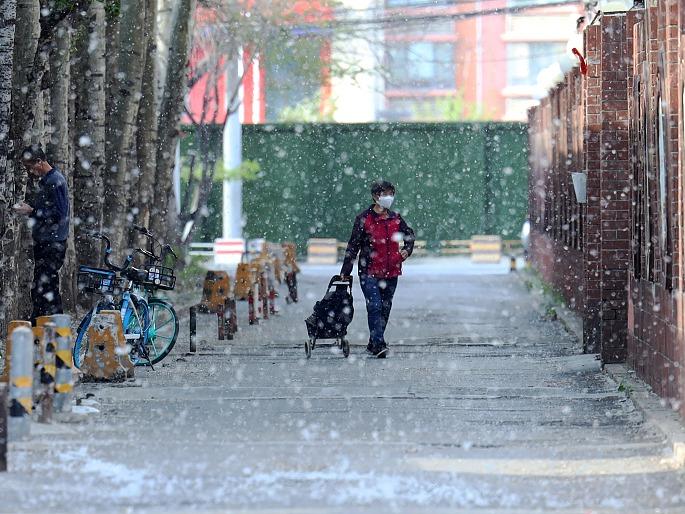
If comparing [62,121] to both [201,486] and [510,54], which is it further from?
[510,54]

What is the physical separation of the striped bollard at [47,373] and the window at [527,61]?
84123 mm

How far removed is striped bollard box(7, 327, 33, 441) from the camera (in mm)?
10203

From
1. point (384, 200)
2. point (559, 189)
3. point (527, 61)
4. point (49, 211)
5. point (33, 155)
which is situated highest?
point (527, 61)

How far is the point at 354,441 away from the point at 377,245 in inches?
259

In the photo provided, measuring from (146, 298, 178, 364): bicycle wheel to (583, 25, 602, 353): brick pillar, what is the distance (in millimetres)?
4330

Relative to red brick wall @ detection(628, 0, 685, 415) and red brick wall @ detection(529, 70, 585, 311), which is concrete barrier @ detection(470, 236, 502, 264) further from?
red brick wall @ detection(628, 0, 685, 415)

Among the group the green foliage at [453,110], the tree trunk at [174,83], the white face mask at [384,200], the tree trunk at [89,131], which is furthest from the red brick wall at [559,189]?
the green foliage at [453,110]

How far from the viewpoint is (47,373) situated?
1152cm

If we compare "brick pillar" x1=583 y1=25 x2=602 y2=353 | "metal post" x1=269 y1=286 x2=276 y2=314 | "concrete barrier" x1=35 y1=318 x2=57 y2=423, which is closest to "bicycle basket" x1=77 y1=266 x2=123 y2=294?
"concrete barrier" x1=35 y1=318 x2=57 y2=423

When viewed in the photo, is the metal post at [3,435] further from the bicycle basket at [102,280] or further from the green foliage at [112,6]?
the green foliage at [112,6]

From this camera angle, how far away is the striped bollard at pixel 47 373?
11.3 m

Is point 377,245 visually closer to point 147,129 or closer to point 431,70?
point 147,129

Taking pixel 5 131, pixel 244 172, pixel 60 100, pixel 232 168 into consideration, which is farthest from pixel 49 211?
pixel 244 172

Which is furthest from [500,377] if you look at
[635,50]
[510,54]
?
[510,54]
